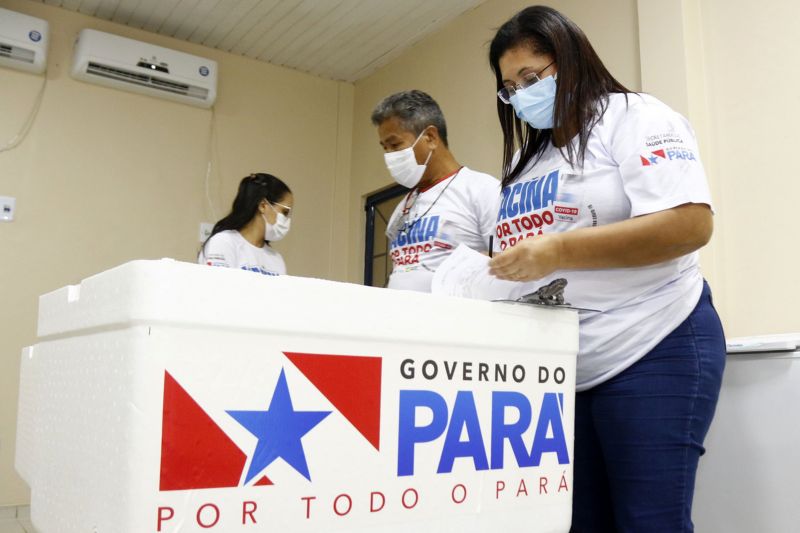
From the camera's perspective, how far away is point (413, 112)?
173 centimetres

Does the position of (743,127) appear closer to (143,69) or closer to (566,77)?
(566,77)

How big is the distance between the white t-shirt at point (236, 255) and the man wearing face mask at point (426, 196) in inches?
33.5

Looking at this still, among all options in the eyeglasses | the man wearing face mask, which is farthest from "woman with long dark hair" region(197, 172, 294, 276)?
the eyeglasses

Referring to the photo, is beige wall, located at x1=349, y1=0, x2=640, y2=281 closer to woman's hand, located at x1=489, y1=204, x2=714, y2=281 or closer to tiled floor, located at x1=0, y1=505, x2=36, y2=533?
woman's hand, located at x1=489, y1=204, x2=714, y2=281

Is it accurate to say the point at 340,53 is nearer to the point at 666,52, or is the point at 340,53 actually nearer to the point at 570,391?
the point at 666,52

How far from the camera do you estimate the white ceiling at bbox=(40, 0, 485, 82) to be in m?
3.11

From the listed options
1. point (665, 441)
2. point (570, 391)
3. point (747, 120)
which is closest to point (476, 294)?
point (570, 391)

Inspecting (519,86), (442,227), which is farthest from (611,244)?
(442,227)

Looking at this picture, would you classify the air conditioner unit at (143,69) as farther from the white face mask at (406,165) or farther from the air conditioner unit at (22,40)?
the white face mask at (406,165)

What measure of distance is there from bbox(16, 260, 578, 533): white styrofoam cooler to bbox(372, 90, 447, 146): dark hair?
1.08m

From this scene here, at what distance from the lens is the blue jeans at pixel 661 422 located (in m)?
0.73

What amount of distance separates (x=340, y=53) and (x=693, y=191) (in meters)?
3.09

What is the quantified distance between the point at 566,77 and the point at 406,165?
2.80 ft

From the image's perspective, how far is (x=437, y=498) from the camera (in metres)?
0.63
